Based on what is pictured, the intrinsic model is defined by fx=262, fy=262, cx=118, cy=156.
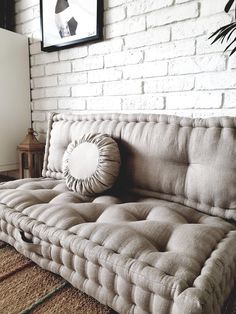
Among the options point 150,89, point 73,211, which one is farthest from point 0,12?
point 73,211

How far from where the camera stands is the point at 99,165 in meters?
1.13

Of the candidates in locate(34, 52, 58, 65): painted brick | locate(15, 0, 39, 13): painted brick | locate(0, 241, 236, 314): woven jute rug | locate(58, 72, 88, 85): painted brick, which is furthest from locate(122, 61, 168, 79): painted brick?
locate(0, 241, 236, 314): woven jute rug

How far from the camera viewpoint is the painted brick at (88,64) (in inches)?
64.7

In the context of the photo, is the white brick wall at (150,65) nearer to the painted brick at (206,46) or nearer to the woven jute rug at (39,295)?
the painted brick at (206,46)

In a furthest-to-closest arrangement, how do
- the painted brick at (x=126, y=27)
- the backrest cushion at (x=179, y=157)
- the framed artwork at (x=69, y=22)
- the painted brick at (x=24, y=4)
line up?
the painted brick at (x=24, y=4), the framed artwork at (x=69, y=22), the painted brick at (x=126, y=27), the backrest cushion at (x=179, y=157)

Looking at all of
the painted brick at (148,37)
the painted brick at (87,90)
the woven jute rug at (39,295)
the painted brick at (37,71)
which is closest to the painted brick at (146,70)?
the painted brick at (148,37)

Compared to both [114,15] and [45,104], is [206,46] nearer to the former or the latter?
[114,15]

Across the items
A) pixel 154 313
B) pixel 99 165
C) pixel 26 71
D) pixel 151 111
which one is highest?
pixel 26 71

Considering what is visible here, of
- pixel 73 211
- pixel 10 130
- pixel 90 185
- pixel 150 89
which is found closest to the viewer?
pixel 73 211

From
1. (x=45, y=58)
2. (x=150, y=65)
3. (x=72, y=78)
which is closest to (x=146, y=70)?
(x=150, y=65)

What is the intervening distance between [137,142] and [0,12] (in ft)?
5.58

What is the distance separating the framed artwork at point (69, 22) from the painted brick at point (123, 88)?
0.97 feet

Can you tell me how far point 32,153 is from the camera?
1.79 meters

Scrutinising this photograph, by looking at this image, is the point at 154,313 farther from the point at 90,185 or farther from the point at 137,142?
the point at 137,142
